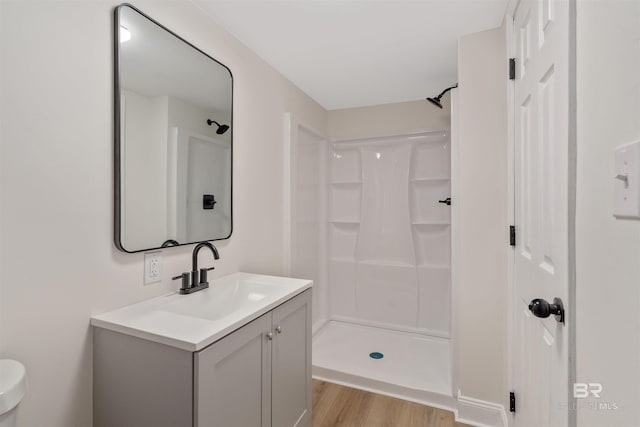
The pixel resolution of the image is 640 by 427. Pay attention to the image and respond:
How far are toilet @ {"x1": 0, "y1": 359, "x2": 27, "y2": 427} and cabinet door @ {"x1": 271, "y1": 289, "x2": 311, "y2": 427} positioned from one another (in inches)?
31.1

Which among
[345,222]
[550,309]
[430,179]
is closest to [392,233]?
[345,222]

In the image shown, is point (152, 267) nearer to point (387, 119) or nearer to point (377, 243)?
point (377, 243)

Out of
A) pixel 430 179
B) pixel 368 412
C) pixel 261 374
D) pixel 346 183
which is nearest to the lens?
pixel 261 374

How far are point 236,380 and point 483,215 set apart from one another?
151 centimetres

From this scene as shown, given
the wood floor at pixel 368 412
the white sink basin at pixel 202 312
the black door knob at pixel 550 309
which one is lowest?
the wood floor at pixel 368 412

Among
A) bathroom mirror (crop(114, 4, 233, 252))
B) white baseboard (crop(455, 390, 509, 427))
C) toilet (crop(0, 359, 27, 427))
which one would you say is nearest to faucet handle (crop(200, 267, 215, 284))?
bathroom mirror (crop(114, 4, 233, 252))

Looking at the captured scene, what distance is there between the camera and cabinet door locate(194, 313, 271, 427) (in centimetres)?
99

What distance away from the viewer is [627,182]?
0.56 meters

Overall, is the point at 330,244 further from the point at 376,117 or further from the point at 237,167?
the point at 237,167

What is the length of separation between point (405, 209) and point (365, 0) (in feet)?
Result: 6.49

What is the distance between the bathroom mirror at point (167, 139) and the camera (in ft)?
4.09

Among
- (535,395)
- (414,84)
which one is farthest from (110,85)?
(414,84)

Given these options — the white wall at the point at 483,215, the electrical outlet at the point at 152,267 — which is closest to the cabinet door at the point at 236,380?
the electrical outlet at the point at 152,267

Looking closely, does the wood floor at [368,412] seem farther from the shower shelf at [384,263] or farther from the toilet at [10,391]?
the toilet at [10,391]
